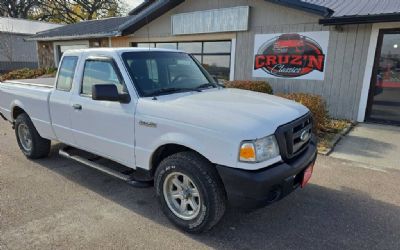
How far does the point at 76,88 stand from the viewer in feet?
13.3

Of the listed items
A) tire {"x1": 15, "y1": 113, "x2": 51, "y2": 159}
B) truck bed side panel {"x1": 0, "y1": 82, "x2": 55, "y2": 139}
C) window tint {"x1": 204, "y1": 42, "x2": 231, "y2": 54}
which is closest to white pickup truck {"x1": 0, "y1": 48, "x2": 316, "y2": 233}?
truck bed side panel {"x1": 0, "y1": 82, "x2": 55, "y2": 139}

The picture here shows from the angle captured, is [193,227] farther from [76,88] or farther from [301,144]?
[76,88]

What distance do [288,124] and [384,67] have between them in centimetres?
696

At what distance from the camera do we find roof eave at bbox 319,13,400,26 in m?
7.00

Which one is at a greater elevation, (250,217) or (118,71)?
(118,71)

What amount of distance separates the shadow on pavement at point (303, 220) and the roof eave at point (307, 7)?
5.81 m

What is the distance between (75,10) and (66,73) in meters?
42.8

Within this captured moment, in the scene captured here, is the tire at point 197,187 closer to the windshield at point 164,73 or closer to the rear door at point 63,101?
the windshield at point 164,73

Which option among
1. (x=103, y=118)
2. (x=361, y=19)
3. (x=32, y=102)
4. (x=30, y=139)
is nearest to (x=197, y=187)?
(x=103, y=118)

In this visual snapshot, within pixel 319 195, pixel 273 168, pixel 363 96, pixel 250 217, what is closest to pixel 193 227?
pixel 250 217

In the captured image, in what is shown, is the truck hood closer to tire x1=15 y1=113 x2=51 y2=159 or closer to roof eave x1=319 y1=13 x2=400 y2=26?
tire x1=15 y1=113 x2=51 y2=159

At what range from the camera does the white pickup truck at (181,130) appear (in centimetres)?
263

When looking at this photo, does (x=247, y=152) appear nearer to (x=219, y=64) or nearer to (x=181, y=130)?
(x=181, y=130)

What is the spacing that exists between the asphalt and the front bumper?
1.87ft
